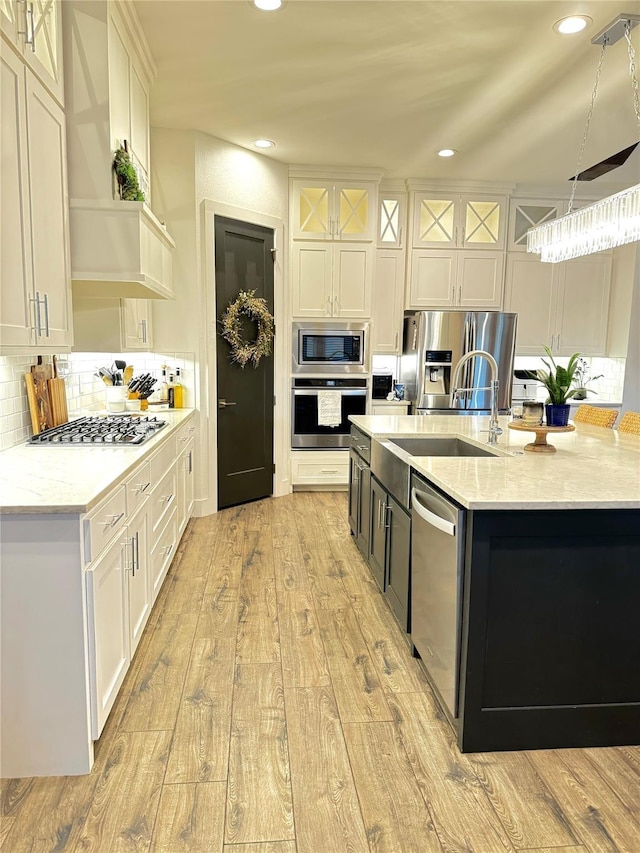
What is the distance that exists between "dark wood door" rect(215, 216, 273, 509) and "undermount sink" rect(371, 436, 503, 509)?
190cm

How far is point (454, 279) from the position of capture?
5.71m

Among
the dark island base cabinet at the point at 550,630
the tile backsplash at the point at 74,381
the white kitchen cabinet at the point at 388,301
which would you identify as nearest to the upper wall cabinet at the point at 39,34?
the tile backsplash at the point at 74,381

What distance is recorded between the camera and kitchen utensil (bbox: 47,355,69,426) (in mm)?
3119

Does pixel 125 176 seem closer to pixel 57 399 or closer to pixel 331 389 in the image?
pixel 57 399

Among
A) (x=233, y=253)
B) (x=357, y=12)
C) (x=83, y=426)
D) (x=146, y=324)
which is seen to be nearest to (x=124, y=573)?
(x=83, y=426)

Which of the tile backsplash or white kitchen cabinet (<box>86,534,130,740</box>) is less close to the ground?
the tile backsplash

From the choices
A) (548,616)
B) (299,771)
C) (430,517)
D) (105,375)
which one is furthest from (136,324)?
(548,616)

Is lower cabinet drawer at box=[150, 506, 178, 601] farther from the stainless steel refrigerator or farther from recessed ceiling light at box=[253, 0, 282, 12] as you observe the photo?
the stainless steel refrigerator

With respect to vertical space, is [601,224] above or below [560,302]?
above

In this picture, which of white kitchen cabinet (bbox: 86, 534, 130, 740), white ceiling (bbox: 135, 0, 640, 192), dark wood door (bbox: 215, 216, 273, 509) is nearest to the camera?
white kitchen cabinet (bbox: 86, 534, 130, 740)

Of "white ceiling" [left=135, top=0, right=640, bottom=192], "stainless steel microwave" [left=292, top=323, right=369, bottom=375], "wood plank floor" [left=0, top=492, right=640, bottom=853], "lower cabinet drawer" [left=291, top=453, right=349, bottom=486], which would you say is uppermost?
"white ceiling" [left=135, top=0, right=640, bottom=192]

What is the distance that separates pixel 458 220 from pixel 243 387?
8.86ft

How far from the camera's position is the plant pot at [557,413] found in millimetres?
2668

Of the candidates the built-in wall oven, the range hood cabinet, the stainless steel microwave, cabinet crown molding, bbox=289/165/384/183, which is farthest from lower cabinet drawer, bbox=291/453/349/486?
the range hood cabinet
